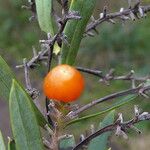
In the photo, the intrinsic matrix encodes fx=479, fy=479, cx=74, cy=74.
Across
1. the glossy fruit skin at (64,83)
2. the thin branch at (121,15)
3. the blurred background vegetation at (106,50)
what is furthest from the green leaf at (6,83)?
the blurred background vegetation at (106,50)

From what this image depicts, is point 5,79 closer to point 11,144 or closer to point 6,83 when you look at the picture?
point 6,83

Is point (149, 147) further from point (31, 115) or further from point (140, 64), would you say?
point (31, 115)

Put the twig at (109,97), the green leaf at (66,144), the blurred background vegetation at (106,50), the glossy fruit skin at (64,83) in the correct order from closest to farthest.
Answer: the glossy fruit skin at (64,83), the twig at (109,97), the green leaf at (66,144), the blurred background vegetation at (106,50)

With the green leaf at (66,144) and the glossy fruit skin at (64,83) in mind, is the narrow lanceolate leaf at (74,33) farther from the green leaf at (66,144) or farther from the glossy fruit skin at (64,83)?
the green leaf at (66,144)

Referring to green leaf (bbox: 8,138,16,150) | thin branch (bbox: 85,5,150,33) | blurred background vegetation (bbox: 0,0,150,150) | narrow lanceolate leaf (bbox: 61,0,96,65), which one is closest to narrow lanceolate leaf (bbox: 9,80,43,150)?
green leaf (bbox: 8,138,16,150)

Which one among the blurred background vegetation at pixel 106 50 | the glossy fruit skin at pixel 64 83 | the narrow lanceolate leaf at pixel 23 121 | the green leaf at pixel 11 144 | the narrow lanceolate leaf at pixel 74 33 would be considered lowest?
the blurred background vegetation at pixel 106 50

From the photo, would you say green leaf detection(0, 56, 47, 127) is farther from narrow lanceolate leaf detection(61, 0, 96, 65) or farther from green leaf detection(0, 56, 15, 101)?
narrow lanceolate leaf detection(61, 0, 96, 65)

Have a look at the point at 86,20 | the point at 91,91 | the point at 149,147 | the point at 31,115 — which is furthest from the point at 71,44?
the point at 149,147
